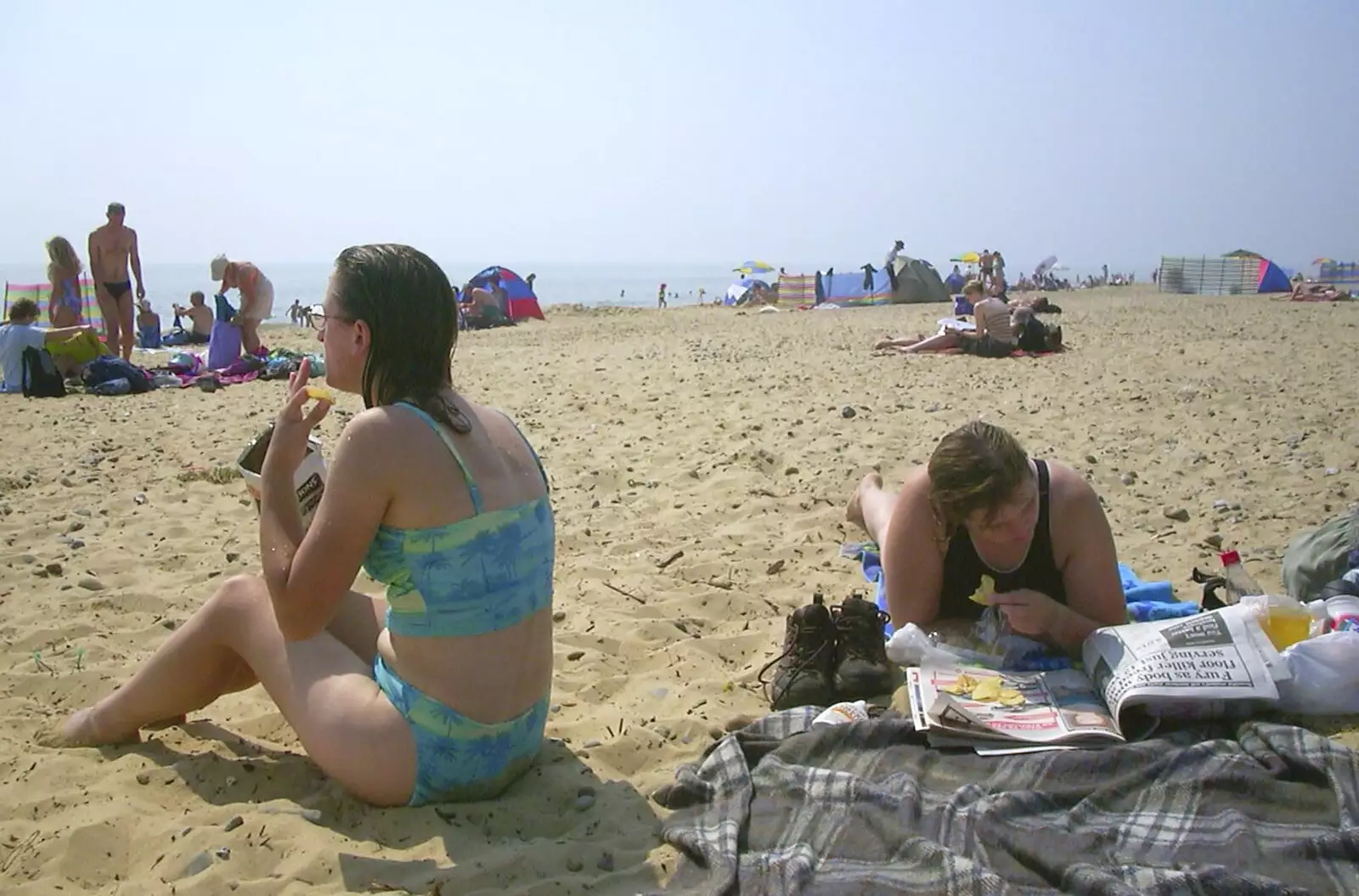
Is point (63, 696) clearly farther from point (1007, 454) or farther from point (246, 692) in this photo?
point (1007, 454)

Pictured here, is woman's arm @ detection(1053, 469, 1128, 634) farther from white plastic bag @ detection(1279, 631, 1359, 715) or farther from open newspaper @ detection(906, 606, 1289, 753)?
white plastic bag @ detection(1279, 631, 1359, 715)

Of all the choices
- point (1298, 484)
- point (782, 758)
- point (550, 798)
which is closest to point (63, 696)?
point (550, 798)

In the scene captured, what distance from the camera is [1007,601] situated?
3.27 metres

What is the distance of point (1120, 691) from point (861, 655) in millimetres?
811

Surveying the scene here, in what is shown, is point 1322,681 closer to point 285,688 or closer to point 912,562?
point 912,562

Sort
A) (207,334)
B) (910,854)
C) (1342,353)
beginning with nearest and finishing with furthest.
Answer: (910,854) → (1342,353) → (207,334)

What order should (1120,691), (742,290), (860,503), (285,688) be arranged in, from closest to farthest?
(285,688)
(1120,691)
(860,503)
(742,290)

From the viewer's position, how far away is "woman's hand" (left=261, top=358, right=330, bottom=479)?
2650 mm

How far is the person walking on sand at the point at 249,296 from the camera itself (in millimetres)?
11297

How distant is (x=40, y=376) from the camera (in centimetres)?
947

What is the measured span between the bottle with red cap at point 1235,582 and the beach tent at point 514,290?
17.9 meters

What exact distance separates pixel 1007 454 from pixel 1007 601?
490mm

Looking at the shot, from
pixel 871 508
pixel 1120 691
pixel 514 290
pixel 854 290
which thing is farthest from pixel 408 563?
pixel 854 290

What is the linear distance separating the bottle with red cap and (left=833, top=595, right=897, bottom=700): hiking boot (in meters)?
1.18
